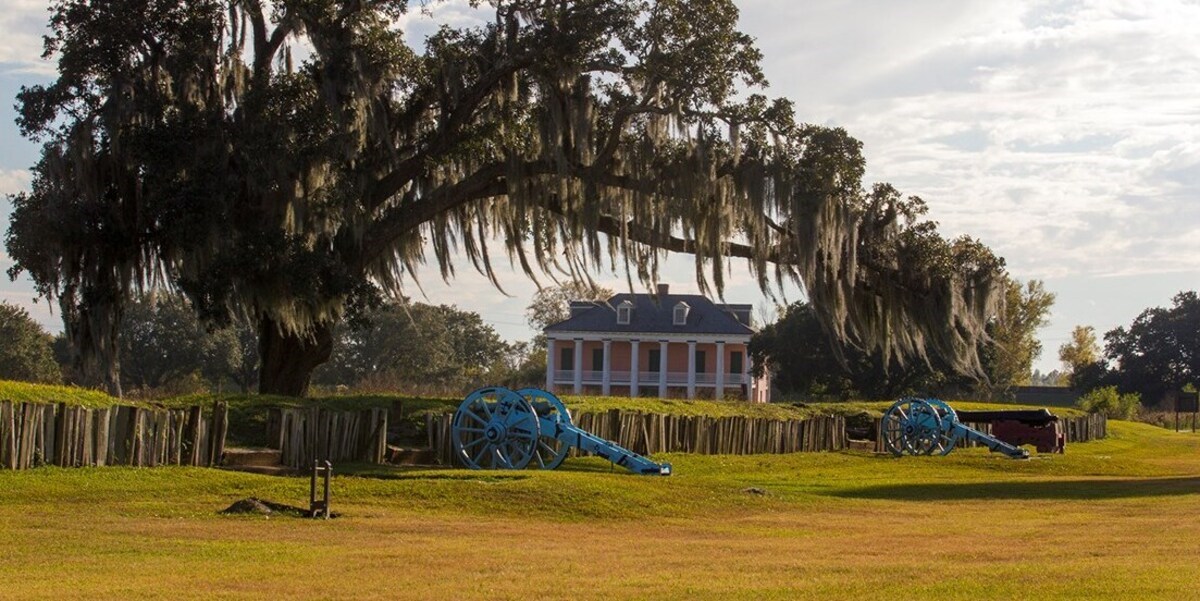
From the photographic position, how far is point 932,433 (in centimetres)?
3322

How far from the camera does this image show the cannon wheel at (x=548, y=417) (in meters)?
23.0

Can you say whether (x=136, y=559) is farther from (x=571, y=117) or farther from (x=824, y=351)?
(x=824, y=351)

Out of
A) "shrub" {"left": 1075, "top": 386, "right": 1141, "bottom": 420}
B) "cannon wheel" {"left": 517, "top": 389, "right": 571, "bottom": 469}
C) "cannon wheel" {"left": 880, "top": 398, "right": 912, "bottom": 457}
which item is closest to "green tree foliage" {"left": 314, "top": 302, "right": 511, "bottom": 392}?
"shrub" {"left": 1075, "top": 386, "right": 1141, "bottom": 420}

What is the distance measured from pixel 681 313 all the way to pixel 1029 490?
165 feet

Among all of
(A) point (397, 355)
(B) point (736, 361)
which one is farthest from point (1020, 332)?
(A) point (397, 355)

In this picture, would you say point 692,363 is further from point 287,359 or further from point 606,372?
point 287,359

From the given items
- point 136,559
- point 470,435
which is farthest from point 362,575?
point 470,435

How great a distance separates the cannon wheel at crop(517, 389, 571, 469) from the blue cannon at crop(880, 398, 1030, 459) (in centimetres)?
1172

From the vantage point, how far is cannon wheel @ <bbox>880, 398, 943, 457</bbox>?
33219 millimetres

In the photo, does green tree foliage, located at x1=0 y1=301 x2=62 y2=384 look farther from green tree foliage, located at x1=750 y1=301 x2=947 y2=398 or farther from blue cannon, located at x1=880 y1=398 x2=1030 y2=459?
blue cannon, located at x1=880 y1=398 x2=1030 y2=459

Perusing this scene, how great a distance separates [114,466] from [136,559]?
6.79 m

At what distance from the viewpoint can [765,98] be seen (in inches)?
1071

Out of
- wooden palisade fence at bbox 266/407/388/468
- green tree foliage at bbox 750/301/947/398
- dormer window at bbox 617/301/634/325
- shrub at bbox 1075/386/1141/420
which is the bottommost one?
wooden palisade fence at bbox 266/407/388/468

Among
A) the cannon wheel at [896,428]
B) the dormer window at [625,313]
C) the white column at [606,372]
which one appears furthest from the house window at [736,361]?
the cannon wheel at [896,428]
